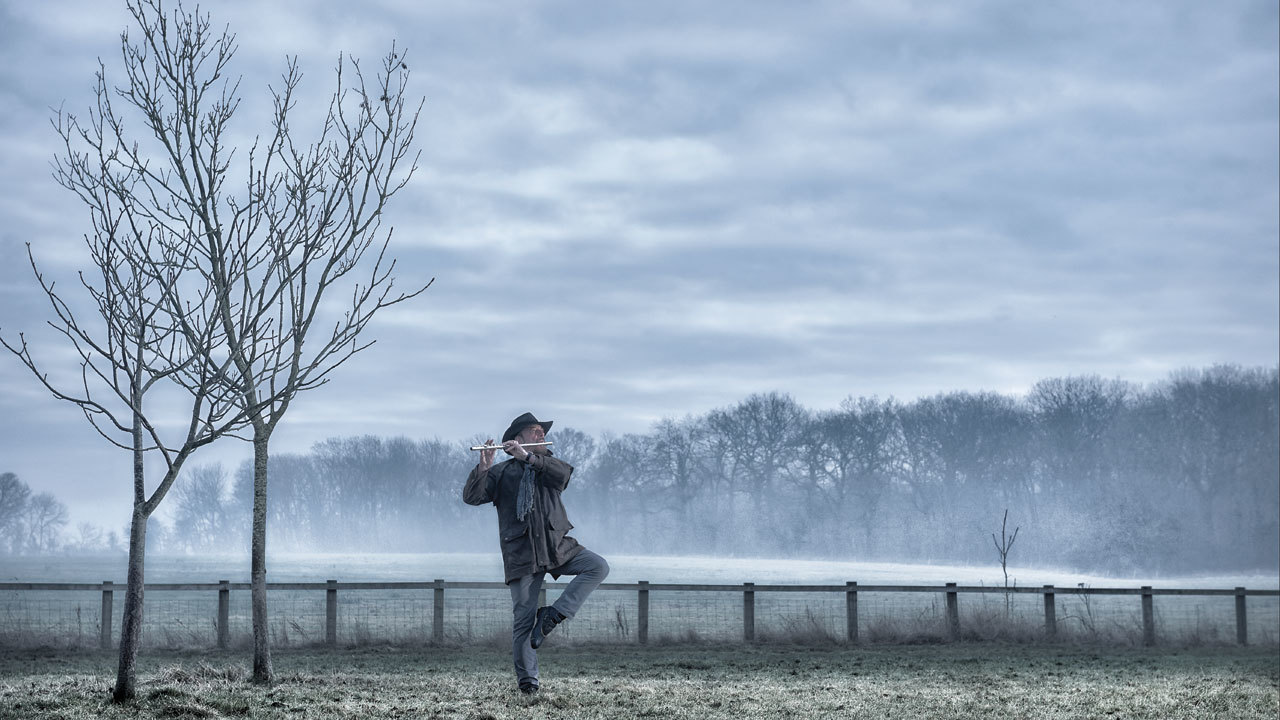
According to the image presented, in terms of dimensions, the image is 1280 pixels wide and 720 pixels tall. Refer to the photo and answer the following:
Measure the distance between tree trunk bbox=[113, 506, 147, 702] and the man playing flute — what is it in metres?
2.37

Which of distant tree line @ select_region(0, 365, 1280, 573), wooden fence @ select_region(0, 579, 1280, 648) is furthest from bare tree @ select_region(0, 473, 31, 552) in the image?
wooden fence @ select_region(0, 579, 1280, 648)

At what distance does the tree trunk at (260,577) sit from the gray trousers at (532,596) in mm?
2106

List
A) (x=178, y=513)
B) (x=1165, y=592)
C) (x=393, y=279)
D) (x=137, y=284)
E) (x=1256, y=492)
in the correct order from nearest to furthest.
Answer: (x=137, y=284) < (x=393, y=279) < (x=1165, y=592) < (x=1256, y=492) < (x=178, y=513)

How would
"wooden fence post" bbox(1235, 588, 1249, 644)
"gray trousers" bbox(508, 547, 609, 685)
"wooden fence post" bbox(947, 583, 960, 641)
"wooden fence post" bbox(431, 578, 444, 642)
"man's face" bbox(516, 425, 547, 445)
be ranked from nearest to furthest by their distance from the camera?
1. "gray trousers" bbox(508, 547, 609, 685)
2. "man's face" bbox(516, 425, 547, 445)
3. "wooden fence post" bbox(431, 578, 444, 642)
4. "wooden fence post" bbox(947, 583, 960, 641)
5. "wooden fence post" bbox(1235, 588, 1249, 644)

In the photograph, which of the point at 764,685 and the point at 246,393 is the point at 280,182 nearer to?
the point at 246,393

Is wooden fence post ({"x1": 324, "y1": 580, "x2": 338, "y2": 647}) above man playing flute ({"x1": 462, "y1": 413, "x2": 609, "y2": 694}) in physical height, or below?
below

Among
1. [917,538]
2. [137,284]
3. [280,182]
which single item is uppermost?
[280,182]

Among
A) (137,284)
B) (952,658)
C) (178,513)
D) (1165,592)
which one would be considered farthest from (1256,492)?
(178,513)

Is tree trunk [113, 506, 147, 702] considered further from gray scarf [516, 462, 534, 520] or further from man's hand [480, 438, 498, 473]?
gray scarf [516, 462, 534, 520]

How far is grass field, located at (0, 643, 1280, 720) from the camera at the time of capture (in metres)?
8.17

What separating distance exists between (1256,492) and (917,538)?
23263mm

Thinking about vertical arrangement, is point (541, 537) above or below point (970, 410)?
below

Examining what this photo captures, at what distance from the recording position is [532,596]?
29.2 feet

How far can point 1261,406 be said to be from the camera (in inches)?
2539
